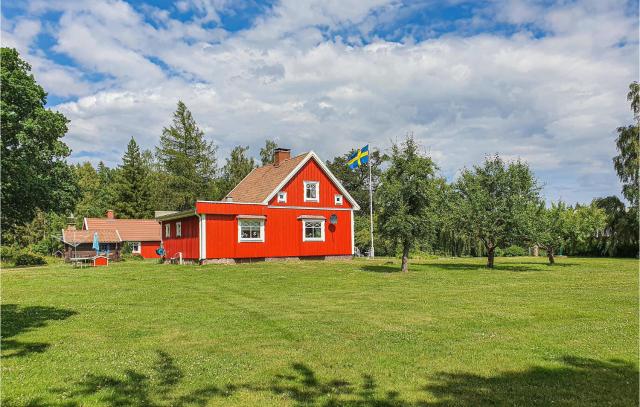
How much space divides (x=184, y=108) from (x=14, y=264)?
30.1 meters

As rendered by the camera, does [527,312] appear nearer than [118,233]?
Yes

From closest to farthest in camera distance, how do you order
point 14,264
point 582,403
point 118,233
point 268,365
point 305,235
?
point 582,403 < point 268,365 < point 305,235 < point 14,264 < point 118,233

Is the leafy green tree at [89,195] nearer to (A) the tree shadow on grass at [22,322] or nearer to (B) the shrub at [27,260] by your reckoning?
(B) the shrub at [27,260]

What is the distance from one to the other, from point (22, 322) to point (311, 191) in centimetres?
2587

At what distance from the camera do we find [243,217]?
105 ft

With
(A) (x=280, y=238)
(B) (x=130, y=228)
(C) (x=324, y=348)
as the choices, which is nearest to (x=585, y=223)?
(A) (x=280, y=238)

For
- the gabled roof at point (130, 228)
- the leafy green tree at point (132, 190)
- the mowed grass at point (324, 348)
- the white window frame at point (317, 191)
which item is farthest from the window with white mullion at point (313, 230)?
the leafy green tree at point (132, 190)

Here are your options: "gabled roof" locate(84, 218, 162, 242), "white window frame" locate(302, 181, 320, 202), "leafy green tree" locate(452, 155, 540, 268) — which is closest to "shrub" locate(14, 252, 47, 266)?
"gabled roof" locate(84, 218, 162, 242)

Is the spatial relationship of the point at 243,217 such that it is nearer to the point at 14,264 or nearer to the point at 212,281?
the point at 212,281

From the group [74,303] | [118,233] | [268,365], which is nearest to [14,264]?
[118,233]

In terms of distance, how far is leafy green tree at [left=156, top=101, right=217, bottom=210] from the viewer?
208 feet

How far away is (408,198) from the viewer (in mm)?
24875

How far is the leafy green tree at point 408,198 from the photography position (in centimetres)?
2445

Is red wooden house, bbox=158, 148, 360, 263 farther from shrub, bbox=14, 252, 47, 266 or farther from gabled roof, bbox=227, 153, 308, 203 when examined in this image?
shrub, bbox=14, 252, 47, 266
